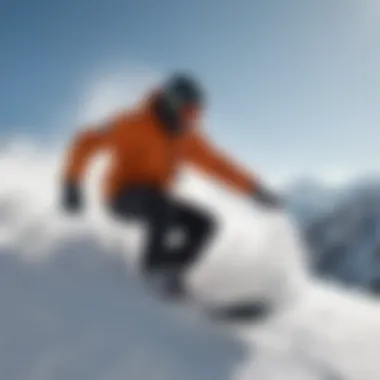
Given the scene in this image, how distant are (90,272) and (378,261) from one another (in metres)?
159

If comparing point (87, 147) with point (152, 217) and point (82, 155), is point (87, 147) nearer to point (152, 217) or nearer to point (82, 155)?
point (82, 155)

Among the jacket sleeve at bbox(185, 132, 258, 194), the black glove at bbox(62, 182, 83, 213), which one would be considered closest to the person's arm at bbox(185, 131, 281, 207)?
the jacket sleeve at bbox(185, 132, 258, 194)

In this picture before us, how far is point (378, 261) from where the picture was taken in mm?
161375

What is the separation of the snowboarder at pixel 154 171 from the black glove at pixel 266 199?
662 mm

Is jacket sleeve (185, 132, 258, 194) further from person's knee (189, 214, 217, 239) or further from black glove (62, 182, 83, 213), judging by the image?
black glove (62, 182, 83, 213)

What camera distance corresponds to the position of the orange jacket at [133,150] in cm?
799

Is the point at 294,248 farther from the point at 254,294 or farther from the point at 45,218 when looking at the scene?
the point at 45,218

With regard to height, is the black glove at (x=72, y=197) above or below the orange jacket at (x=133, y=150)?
below

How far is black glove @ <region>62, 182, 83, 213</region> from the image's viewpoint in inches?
316

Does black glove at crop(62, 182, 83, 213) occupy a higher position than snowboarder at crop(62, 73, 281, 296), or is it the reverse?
snowboarder at crop(62, 73, 281, 296)

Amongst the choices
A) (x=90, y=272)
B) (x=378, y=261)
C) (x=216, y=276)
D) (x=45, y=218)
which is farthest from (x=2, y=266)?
(x=378, y=261)

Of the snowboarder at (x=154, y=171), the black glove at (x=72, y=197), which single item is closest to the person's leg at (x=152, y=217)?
the snowboarder at (x=154, y=171)

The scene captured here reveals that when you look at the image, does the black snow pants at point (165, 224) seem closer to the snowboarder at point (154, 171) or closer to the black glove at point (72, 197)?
the snowboarder at point (154, 171)

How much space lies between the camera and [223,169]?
Result: 8688 millimetres
